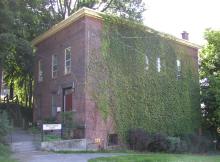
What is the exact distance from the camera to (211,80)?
3141cm

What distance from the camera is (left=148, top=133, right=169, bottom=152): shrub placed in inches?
925

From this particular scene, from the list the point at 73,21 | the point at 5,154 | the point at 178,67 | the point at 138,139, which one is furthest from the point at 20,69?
the point at 5,154

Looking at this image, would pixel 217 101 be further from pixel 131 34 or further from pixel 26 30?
pixel 26 30

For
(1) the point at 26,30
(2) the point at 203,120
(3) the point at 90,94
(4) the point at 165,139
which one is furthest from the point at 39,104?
(2) the point at 203,120

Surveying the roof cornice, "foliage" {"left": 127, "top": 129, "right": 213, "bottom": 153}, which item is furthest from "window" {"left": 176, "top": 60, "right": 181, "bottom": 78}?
the roof cornice

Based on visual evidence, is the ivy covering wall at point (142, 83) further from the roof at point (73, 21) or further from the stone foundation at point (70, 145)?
the stone foundation at point (70, 145)

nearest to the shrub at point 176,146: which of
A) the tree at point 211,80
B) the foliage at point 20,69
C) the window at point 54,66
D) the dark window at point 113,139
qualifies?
the dark window at point 113,139

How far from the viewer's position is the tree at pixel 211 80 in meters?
30.6

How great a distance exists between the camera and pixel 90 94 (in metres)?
23.5

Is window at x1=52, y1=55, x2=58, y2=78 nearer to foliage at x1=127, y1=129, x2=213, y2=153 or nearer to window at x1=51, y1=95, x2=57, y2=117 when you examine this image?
window at x1=51, y1=95, x2=57, y2=117

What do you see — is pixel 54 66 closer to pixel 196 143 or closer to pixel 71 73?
pixel 71 73

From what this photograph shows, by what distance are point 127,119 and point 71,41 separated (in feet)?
21.5

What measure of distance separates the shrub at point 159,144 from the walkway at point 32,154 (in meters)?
4.37

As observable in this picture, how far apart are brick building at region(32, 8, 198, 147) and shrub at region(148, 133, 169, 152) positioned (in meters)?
2.58
